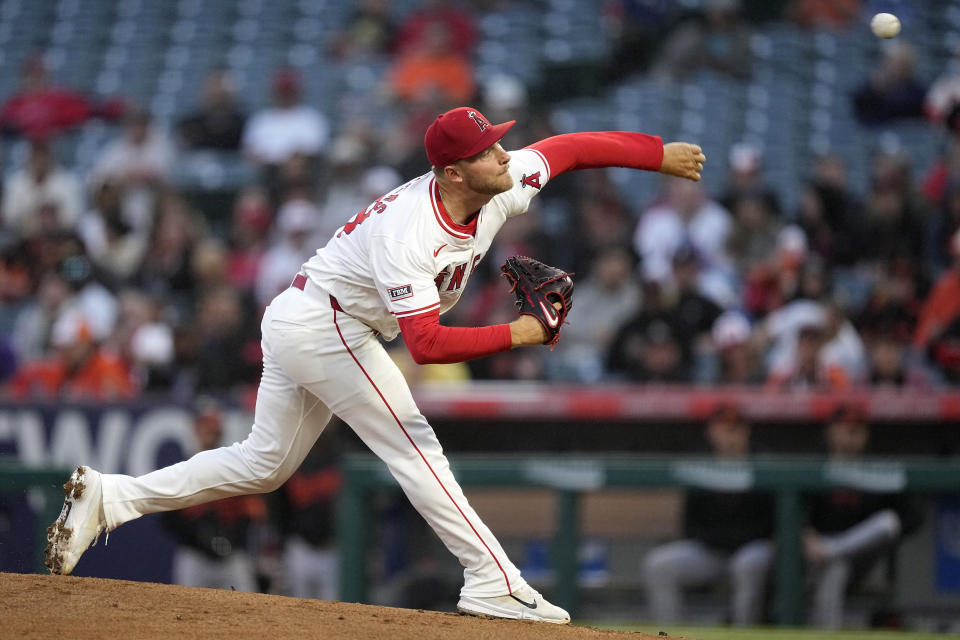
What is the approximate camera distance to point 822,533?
19.4 ft

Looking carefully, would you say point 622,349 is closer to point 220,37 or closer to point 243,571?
point 243,571

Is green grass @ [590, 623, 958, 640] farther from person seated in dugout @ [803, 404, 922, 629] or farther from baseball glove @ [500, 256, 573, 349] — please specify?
baseball glove @ [500, 256, 573, 349]

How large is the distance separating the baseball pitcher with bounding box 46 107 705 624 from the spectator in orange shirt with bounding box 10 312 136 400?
3606 millimetres

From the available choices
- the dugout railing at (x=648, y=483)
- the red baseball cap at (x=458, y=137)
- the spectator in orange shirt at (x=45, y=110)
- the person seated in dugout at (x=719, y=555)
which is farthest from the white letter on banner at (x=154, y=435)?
the spectator in orange shirt at (x=45, y=110)

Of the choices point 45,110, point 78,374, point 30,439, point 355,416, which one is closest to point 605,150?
point 355,416

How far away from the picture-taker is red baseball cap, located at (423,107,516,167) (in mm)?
3809

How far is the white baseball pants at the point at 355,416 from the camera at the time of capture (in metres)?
4.00

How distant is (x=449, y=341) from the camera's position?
12.1 ft

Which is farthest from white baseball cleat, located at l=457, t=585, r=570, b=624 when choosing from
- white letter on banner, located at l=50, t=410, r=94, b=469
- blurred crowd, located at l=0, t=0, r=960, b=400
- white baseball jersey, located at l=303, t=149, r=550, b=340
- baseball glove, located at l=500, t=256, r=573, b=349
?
white letter on banner, located at l=50, t=410, r=94, b=469

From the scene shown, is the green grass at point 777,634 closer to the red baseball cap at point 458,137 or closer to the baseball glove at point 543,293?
the baseball glove at point 543,293

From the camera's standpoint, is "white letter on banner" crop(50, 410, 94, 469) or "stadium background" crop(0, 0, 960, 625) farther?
"white letter on banner" crop(50, 410, 94, 469)

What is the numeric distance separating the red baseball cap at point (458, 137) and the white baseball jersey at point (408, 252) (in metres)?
0.14

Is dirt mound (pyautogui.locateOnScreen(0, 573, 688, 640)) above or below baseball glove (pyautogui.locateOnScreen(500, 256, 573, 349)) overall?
below

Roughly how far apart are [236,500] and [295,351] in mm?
3075
